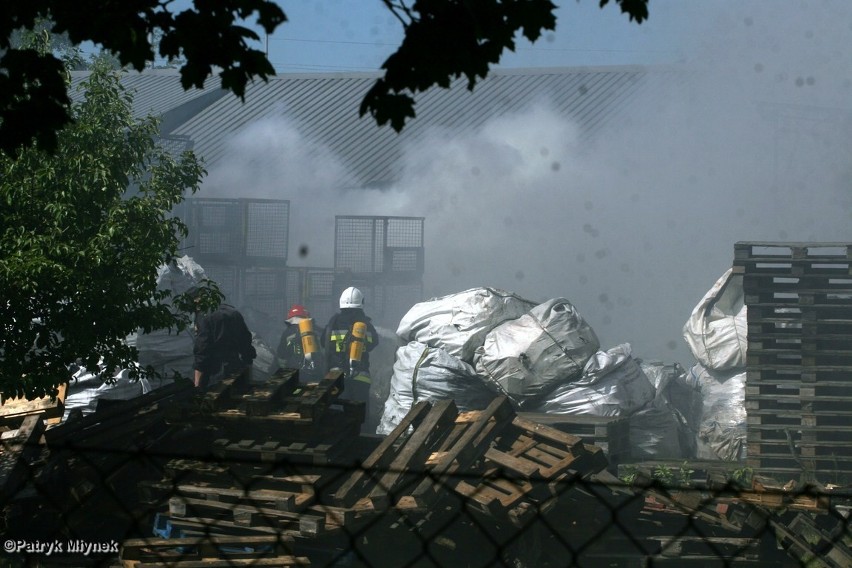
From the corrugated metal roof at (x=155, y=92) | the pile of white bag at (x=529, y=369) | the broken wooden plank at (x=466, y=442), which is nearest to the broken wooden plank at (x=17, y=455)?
the broken wooden plank at (x=466, y=442)

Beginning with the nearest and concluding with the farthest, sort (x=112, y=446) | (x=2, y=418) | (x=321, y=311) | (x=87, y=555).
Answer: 1. (x=87, y=555)
2. (x=112, y=446)
3. (x=2, y=418)
4. (x=321, y=311)

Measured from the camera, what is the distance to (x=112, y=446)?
6.45m

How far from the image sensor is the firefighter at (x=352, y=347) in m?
9.74

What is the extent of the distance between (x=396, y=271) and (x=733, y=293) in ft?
19.5

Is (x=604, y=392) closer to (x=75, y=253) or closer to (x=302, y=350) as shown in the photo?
(x=302, y=350)

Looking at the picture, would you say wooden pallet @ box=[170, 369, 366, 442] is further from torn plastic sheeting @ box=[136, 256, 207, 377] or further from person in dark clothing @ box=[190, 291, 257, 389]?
torn plastic sheeting @ box=[136, 256, 207, 377]

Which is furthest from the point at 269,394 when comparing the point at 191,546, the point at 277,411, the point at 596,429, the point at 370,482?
the point at 596,429

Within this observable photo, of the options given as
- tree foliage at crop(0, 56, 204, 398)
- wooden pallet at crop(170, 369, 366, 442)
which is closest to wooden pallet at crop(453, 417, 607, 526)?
wooden pallet at crop(170, 369, 366, 442)

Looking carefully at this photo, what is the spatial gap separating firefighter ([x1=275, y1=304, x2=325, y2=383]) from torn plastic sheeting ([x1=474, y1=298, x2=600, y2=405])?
2.54 meters

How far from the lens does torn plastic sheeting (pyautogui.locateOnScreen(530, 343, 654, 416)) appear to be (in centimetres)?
829

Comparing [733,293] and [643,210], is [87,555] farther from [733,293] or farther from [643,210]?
[643,210]

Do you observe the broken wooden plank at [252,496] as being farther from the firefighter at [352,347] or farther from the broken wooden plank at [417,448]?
the firefighter at [352,347]

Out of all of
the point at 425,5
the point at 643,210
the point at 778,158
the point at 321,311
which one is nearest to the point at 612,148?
the point at 643,210

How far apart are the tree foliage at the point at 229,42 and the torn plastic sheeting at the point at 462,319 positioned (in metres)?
6.26
